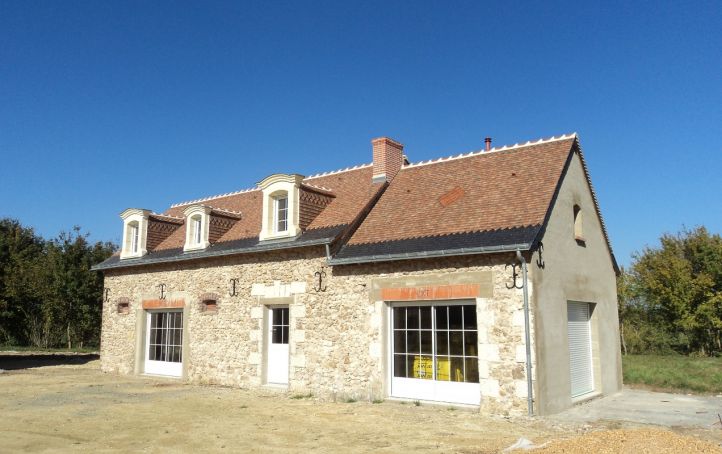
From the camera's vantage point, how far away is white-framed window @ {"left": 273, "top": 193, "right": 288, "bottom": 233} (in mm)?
13844

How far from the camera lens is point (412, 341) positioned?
10875mm

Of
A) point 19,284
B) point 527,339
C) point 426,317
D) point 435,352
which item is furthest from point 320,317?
point 19,284

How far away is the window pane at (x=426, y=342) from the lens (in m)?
10.6

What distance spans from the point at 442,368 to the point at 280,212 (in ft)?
19.2

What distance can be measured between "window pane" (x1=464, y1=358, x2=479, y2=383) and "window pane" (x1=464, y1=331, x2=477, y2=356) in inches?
4.9

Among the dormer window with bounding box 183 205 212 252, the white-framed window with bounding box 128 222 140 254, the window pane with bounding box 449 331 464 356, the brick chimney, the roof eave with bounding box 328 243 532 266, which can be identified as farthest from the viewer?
the white-framed window with bounding box 128 222 140 254

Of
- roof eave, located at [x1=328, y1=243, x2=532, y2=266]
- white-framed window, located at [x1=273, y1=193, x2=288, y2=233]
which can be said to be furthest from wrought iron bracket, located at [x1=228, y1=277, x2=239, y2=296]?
roof eave, located at [x1=328, y1=243, x2=532, y2=266]

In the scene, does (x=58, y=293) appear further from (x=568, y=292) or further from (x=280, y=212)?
(x=568, y=292)

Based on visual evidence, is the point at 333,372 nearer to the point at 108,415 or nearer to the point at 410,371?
the point at 410,371

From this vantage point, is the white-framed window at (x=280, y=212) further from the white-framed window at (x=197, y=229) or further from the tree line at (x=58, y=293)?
the tree line at (x=58, y=293)

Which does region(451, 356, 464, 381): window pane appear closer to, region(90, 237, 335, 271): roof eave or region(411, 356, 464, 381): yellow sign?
region(411, 356, 464, 381): yellow sign

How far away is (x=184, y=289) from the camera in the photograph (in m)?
15.2

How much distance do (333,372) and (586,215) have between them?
21.6 feet

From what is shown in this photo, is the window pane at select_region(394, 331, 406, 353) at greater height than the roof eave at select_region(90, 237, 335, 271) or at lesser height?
lesser
